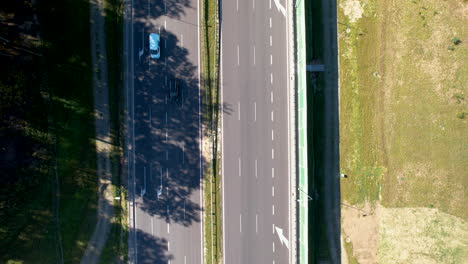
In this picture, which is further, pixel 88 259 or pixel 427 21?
pixel 427 21

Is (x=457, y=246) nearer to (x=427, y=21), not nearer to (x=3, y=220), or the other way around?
(x=427, y=21)

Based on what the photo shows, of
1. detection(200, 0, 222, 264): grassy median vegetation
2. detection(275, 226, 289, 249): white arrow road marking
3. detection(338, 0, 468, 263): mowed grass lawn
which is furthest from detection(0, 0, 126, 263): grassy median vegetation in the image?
detection(338, 0, 468, 263): mowed grass lawn

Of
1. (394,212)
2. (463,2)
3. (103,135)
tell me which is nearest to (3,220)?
(103,135)

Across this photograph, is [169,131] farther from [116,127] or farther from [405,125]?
[405,125]

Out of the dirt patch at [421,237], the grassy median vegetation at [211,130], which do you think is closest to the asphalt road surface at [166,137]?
the grassy median vegetation at [211,130]

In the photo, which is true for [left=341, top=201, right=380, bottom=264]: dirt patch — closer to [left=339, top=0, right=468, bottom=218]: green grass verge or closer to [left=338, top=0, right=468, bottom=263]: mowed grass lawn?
[left=338, top=0, right=468, bottom=263]: mowed grass lawn

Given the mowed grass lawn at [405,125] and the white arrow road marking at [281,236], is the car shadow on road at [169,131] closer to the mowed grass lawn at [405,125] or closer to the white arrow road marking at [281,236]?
the white arrow road marking at [281,236]

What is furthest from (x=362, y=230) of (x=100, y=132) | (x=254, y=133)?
(x=100, y=132)
